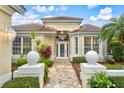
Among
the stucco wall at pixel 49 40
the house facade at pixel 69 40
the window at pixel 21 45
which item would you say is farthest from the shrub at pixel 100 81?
the stucco wall at pixel 49 40

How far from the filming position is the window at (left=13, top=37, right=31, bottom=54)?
25062 mm

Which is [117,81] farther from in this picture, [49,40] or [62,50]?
[62,50]

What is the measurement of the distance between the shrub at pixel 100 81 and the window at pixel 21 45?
16592 mm

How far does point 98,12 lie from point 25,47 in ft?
34.8

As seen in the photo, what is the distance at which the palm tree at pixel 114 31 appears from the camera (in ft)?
78.6

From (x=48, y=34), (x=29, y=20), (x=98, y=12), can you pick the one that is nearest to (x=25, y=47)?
(x=48, y=34)

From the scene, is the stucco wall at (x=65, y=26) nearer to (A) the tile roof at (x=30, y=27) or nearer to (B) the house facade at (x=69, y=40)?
(B) the house facade at (x=69, y=40)

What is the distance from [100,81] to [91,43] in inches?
669

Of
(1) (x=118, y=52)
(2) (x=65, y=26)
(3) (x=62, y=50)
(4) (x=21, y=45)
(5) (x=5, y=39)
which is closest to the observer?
(5) (x=5, y=39)

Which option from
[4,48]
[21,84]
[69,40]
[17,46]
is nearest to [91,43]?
[69,40]

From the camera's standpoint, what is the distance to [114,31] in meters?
24.2

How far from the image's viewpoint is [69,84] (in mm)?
11453

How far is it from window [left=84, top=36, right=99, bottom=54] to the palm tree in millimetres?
1226

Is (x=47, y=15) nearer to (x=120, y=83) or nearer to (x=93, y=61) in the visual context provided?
(x=93, y=61)
